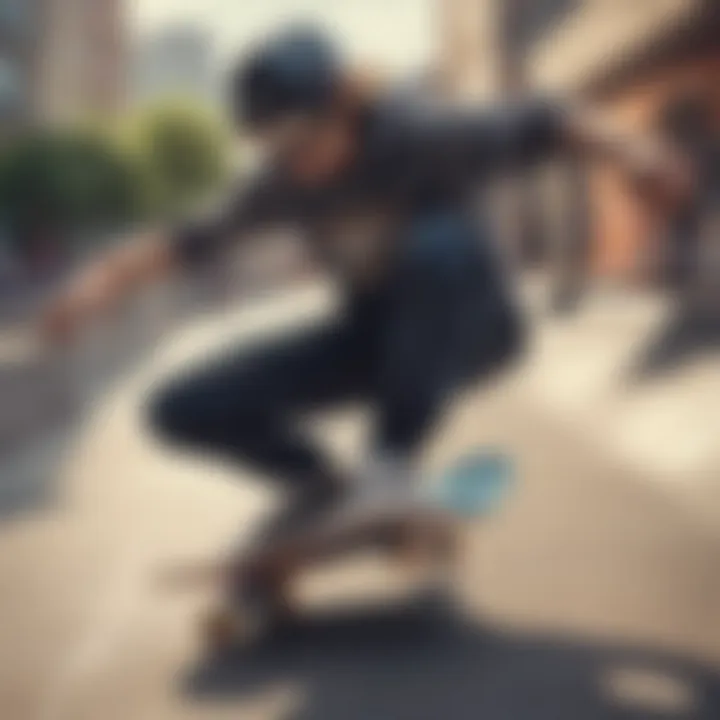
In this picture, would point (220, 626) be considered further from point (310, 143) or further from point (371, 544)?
point (310, 143)

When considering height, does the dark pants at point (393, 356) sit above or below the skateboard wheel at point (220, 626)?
above

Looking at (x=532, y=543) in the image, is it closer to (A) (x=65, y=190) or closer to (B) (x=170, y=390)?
(B) (x=170, y=390)

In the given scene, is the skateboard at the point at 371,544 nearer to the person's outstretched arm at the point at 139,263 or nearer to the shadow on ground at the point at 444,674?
the shadow on ground at the point at 444,674

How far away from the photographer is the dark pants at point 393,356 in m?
0.75

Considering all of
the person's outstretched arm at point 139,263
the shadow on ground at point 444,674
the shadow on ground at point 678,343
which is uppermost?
the person's outstretched arm at point 139,263

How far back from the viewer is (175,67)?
0.75 meters

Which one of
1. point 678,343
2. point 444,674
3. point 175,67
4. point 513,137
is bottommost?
point 444,674

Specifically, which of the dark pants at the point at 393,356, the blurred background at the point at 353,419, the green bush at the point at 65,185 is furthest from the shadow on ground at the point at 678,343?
the green bush at the point at 65,185

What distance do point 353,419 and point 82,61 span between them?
0.30 m

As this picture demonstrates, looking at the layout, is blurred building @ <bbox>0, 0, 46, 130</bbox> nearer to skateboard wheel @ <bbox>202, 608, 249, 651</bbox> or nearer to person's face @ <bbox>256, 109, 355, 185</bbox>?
person's face @ <bbox>256, 109, 355, 185</bbox>

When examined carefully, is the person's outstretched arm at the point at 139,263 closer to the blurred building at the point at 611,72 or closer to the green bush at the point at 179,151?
the green bush at the point at 179,151

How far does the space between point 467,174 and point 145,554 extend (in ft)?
1.10

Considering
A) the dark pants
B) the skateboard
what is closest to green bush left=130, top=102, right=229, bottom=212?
the dark pants

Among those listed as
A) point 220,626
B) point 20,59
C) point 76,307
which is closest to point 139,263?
point 76,307
